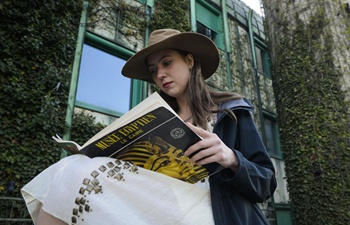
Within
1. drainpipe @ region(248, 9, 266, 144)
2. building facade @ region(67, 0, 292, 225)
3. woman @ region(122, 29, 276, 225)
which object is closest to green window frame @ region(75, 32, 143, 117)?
building facade @ region(67, 0, 292, 225)

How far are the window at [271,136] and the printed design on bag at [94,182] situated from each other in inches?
358

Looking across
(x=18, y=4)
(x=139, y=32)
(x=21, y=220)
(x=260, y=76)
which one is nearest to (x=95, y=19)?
(x=139, y=32)

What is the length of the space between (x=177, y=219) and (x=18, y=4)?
4930mm

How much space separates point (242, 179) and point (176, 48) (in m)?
1.02

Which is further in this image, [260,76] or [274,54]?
[260,76]

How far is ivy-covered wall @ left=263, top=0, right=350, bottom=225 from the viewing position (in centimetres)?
551

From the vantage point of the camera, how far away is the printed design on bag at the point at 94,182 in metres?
1.12

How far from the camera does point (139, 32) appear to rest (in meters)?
6.62

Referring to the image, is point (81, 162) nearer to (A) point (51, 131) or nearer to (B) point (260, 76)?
(A) point (51, 131)

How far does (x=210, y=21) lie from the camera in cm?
920

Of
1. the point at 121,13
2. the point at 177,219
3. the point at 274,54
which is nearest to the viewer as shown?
the point at 177,219

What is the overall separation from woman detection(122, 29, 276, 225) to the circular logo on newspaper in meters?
0.05

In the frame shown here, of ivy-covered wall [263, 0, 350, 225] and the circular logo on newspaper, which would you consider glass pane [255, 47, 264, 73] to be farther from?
the circular logo on newspaper

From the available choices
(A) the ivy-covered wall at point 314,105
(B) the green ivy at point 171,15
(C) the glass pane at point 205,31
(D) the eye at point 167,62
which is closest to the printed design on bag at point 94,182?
(D) the eye at point 167,62
